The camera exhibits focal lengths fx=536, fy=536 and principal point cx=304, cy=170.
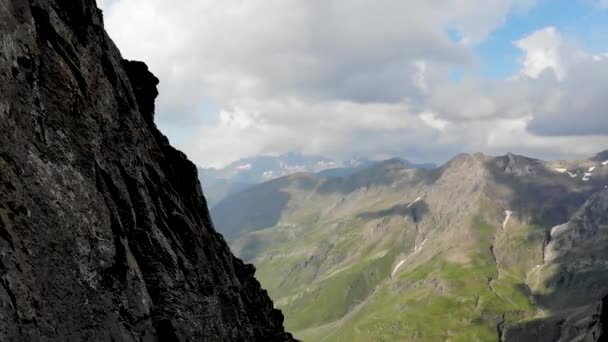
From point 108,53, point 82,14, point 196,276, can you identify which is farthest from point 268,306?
point 82,14

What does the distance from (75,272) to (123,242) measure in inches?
190

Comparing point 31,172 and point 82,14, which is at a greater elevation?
point 82,14

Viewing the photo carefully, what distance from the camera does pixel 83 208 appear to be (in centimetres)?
2725

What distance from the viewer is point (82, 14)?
113 ft

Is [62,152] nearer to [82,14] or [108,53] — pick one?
[82,14]

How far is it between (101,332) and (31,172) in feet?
27.0

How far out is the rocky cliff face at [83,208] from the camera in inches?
906

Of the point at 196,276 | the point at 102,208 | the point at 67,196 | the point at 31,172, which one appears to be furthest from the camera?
the point at 196,276

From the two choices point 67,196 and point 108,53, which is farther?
point 108,53

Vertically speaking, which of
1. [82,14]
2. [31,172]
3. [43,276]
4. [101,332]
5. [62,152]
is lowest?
[101,332]

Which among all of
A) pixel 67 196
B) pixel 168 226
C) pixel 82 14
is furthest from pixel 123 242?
pixel 82 14

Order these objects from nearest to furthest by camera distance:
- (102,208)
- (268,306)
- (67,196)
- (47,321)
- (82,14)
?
(47,321), (67,196), (102,208), (82,14), (268,306)

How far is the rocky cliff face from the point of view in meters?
23.0

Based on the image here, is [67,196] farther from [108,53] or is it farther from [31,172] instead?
[108,53]
